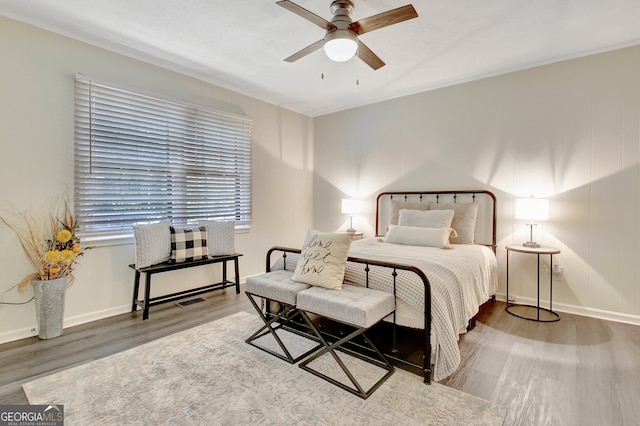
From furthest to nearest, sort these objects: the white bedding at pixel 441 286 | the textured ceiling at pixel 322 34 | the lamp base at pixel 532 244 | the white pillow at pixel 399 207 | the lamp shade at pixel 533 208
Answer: the white pillow at pixel 399 207 < the lamp base at pixel 532 244 < the lamp shade at pixel 533 208 < the textured ceiling at pixel 322 34 < the white bedding at pixel 441 286

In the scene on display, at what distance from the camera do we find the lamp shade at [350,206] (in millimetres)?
4992

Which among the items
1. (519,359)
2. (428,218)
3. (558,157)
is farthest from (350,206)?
(519,359)

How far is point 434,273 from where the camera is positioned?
93.1 inches

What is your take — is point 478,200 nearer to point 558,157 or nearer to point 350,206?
point 558,157

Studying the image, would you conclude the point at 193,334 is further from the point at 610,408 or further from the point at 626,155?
the point at 626,155

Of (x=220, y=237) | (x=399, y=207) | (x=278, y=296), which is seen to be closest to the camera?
(x=278, y=296)

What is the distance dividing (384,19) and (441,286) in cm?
192

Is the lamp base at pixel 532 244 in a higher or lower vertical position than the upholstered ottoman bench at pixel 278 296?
higher

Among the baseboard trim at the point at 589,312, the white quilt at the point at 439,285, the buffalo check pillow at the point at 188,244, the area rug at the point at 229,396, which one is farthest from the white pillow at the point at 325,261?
the baseboard trim at the point at 589,312

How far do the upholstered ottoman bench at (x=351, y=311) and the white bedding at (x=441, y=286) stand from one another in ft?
0.44

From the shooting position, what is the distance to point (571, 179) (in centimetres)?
340

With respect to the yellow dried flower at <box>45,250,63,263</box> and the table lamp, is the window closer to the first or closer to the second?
the yellow dried flower at <box>45,250,63,263</box>

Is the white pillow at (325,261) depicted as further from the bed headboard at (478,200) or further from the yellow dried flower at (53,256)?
the bed headboard at (478,200)

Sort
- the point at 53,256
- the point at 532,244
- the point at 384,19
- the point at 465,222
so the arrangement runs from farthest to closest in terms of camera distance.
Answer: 1. the point at 465,222
2. the point at 532,244
3. the point at 53,256
4. the point at 384,19
